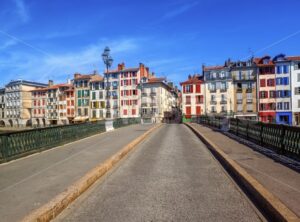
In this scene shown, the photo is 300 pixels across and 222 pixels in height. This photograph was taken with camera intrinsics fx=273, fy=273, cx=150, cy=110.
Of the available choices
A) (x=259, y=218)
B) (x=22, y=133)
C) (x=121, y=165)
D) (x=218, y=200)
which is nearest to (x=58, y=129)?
(x=22, y=133)

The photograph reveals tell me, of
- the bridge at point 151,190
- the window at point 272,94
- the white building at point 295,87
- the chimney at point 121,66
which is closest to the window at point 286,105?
the white building at point 295,87

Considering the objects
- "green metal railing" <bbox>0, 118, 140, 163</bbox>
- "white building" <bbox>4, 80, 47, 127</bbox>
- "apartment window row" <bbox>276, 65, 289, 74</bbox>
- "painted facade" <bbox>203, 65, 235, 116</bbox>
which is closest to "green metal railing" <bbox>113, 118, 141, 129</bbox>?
"green metal railing" <bbox>0, 118, 140, 163</bbox>

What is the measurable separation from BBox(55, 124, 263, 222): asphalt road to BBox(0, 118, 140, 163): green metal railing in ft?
13.5

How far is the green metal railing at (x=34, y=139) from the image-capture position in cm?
965

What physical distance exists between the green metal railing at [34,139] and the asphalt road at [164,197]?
412 centimetres

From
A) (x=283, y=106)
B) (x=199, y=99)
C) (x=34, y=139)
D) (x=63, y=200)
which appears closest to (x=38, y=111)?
(x=199, y=99)

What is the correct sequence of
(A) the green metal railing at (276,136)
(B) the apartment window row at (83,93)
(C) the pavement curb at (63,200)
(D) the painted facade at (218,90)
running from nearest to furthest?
1. (C) the pavement curb at (63,200)
2. (A) the green metal railing at (276,136)
3. (D) the painted facade at (218,90)
4. (B) the apartment window row at (83,93)

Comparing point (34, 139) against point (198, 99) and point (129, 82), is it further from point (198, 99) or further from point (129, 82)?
point (129, 82)

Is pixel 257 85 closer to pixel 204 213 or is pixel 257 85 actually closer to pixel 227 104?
pixel 227 104

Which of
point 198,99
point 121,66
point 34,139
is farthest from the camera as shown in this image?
point 121,66

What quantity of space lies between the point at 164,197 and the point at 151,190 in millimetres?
597

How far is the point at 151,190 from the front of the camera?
614 centimetres

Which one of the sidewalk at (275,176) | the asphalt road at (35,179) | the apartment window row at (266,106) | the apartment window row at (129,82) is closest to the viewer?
the asphalt road at (35,179)

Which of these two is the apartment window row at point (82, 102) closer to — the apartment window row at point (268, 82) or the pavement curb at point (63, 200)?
the apartment window row at point (268, 82)
